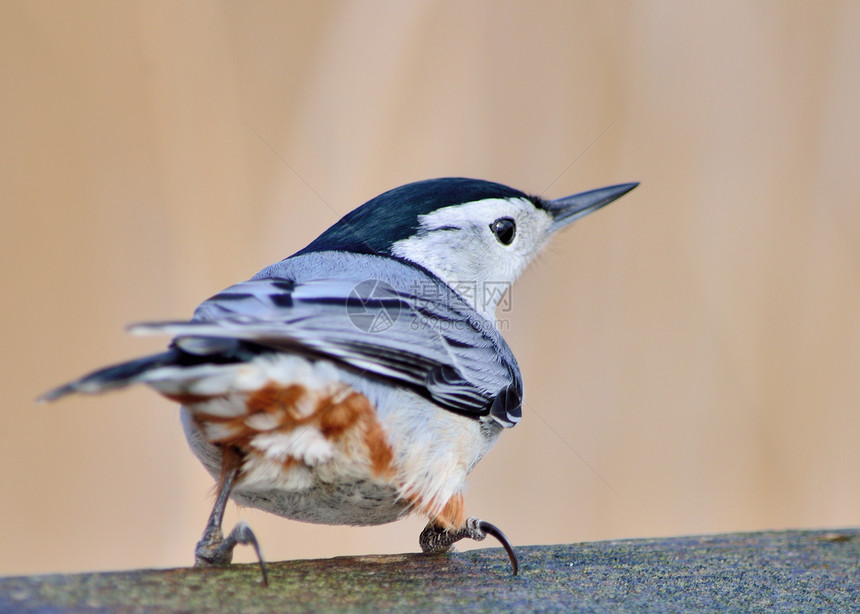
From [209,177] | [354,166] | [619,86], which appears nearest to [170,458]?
[209,177]

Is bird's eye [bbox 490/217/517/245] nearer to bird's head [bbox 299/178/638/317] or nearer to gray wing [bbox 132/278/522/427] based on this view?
bird's head [bbox 299/178/638/317]

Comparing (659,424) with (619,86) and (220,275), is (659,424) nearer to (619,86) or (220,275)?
(619,86)

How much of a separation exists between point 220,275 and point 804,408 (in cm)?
246

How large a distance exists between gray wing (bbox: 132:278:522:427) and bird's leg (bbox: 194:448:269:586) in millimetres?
330

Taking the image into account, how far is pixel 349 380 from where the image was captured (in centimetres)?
173

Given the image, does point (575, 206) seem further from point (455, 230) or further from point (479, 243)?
point (455, 230)

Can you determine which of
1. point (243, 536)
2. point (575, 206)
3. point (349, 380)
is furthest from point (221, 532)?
point (575, 206)

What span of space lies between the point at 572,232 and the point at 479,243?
2.68ft

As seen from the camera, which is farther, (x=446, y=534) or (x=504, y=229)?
(x=504, y=229)

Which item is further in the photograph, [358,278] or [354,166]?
[354,166]

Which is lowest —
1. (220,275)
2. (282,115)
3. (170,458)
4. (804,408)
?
(170,458)

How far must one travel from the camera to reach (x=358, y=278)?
2.08 m

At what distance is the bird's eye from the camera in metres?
2.77

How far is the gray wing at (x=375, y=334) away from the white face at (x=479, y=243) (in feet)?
0.65
